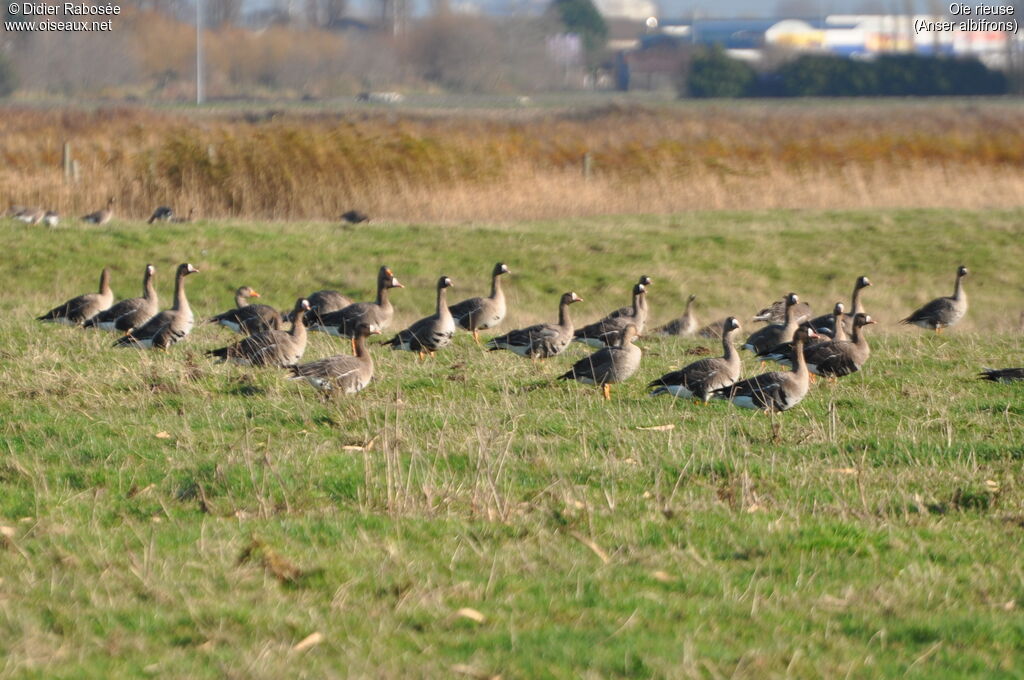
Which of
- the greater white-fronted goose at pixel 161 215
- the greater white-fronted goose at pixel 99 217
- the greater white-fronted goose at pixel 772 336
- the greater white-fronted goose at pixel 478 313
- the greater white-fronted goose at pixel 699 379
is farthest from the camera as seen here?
the greater white-fronted goose at pixel 161 215

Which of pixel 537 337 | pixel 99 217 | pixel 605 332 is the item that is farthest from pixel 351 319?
pixel 99 217

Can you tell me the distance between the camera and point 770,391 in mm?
11695

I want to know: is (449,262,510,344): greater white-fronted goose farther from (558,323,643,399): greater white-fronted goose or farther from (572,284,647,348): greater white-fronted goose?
(558,323,643,399): greater white-fronted goose

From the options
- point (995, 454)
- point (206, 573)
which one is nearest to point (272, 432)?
point (206, 573)

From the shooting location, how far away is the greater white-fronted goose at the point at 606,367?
12.8 meters

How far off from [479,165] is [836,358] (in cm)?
2090

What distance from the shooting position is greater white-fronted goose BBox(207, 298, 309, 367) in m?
13.3

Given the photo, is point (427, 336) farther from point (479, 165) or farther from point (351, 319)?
point (479, 165)

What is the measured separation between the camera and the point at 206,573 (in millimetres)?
7016

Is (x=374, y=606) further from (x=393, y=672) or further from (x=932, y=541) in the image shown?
(x=932, y=541)

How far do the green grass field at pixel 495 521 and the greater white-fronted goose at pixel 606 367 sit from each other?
0.68ft

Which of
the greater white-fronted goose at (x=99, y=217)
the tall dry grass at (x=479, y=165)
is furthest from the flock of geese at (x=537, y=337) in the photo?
the tall dry grass at (x=479, y=165)

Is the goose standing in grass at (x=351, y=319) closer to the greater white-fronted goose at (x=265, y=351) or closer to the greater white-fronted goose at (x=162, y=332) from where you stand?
the greater white-fronted goose at (x=162, y=332)

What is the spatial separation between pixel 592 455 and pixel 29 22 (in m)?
72.7
